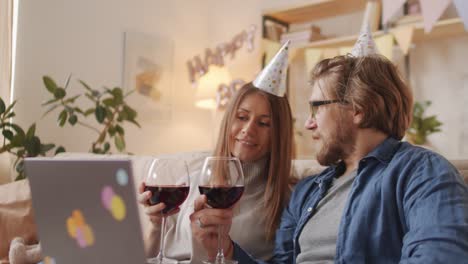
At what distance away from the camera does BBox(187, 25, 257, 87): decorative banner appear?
3732 mm

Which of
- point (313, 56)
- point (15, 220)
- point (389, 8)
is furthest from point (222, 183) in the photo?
point (313, 56)

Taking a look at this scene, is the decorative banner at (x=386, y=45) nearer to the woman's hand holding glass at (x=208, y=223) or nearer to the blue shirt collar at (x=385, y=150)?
the blue shirt collar at (x=385, y=150)

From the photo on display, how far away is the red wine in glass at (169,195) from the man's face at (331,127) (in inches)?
16.7

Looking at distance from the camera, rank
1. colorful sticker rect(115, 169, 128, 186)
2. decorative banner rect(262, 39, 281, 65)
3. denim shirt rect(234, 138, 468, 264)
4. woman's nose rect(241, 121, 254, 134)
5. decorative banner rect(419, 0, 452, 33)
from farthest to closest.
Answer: decorative banner rect(262, 39, 281, 65) → decorative banner rect(419, 0, 452, 33) → woman's nose rect(241, 121, 254, 134) → denim shirt rect(234, 138, 468, 264) → colorful sticker rect(115, 169, 128, 186)

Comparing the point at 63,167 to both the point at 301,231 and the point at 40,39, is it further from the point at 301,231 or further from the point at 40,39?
the point at 40,39

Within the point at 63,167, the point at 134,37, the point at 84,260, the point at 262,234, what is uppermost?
the point at 134,37

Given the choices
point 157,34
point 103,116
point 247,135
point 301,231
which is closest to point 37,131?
point 103,116

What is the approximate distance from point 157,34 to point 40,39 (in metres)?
1.02

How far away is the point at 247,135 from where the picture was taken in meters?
1.44

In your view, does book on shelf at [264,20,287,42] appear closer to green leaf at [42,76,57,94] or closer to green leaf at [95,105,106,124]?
green leaf at [95,105,106,124]

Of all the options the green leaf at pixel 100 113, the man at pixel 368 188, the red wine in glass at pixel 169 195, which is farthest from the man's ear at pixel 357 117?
the green leaf at pixel 100 113

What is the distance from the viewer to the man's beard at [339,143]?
113 centimetres

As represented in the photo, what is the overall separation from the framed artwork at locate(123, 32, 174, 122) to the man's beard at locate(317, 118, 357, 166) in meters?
2.54

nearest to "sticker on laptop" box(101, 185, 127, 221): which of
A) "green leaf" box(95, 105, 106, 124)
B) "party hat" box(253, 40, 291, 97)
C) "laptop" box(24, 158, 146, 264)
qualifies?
"laptop" box(24, 158, 146, 264)
